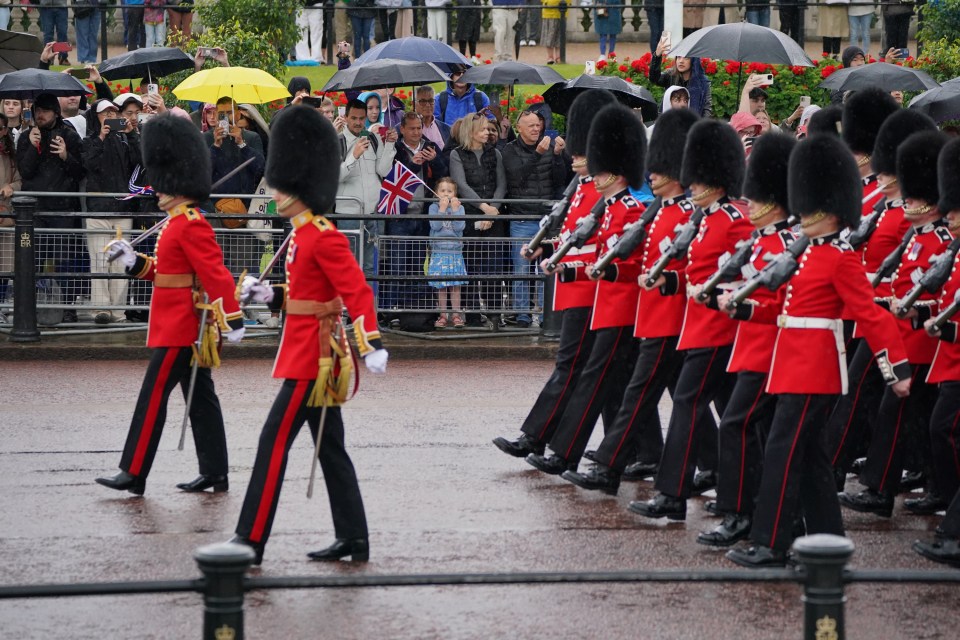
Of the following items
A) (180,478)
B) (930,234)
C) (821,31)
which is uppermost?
(821,31)

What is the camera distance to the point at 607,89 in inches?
491

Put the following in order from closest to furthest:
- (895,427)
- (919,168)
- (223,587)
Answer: (223,587) < (919,168) < (895,427)

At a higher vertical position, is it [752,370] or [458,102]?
[458,102]

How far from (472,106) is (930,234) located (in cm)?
718

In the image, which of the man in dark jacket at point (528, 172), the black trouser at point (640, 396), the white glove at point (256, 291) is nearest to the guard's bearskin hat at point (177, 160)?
the white glove at point (256, 291)

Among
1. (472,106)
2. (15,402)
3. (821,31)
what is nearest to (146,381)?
(15,402)

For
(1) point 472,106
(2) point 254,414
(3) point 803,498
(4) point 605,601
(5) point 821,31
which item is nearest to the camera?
(4) point 605,601

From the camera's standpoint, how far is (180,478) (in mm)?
7848

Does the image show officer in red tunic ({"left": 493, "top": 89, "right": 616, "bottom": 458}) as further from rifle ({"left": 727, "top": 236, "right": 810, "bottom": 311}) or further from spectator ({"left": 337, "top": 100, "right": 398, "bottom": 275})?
spectator ({"left": 337, "top": 100, "right": 398, "bottom": 275})

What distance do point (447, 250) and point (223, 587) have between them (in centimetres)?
780

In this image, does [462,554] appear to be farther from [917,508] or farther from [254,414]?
[254,414]

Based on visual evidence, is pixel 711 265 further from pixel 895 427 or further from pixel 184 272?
pixel 184 272

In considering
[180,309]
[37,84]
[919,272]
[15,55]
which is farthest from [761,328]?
[15,55]

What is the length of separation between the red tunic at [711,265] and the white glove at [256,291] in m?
1.72
